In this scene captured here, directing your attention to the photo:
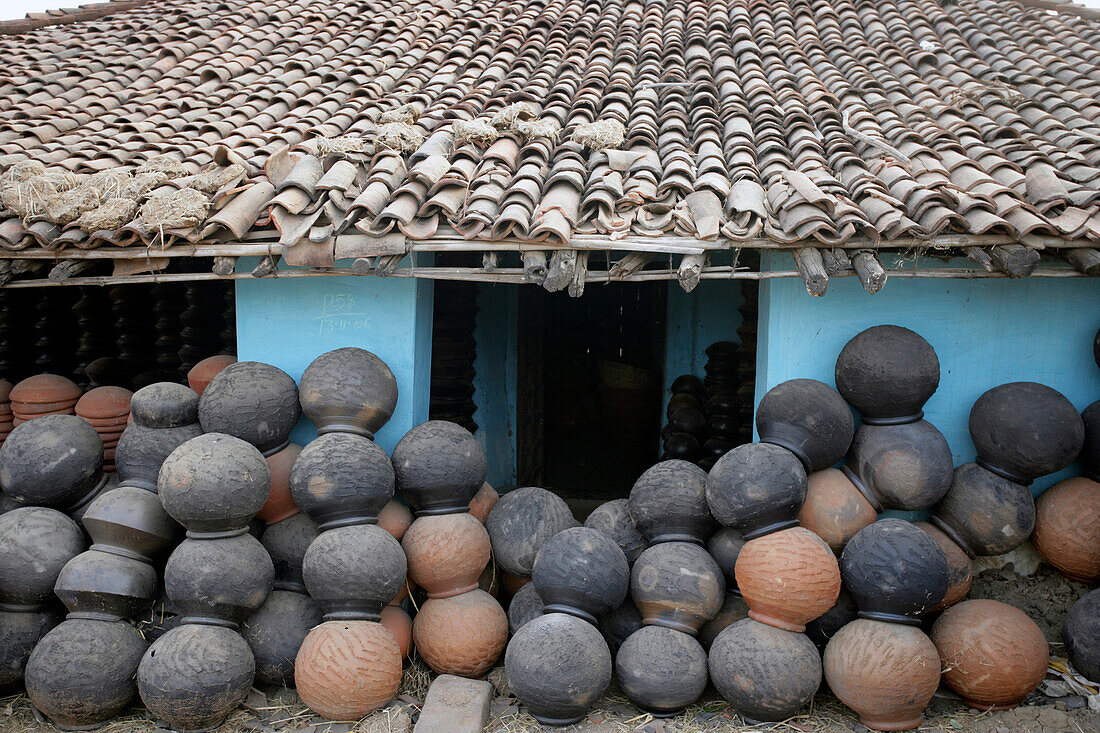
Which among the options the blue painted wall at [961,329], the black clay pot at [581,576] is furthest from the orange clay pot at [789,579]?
the blue painted wall at [961,329]

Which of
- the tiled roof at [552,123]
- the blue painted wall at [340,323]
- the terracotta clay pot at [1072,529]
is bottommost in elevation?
the terracotta clay pot at [1072,529]

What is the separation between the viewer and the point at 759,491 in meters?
4.12

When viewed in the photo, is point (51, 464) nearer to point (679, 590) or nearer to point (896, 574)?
point (679, 590)

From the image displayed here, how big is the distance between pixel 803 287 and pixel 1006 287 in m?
1.38

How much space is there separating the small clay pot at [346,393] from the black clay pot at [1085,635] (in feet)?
14.5

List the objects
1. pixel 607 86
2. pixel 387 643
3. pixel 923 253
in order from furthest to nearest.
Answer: pixel 607 86, pixel 923 253, pixel 387 643

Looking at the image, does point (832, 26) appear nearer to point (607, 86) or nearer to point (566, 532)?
point (607, 86)

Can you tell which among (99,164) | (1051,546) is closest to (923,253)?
(1051,546)

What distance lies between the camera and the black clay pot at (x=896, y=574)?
392cm

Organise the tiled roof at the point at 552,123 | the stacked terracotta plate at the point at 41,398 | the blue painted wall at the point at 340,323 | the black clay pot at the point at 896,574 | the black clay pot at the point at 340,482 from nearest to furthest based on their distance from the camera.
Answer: the black clay pot at the point at 896,574, the black clay pot at the point at 340,482, the tiled roof at the point at 552,123, the blue painted wall at the point at 340,323, the stacked terracotta plate at the point at 41,398

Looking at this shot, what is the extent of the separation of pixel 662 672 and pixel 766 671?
0.56 metres

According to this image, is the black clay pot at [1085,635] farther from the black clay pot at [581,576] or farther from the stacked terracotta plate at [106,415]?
the stacked terracotta plate at [106,415]

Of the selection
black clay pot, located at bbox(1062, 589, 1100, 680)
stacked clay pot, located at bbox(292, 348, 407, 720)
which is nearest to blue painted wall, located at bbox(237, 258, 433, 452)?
stacked clay pot, located at bbox(292, 348, 407, 720)

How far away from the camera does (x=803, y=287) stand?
15.3 ft
